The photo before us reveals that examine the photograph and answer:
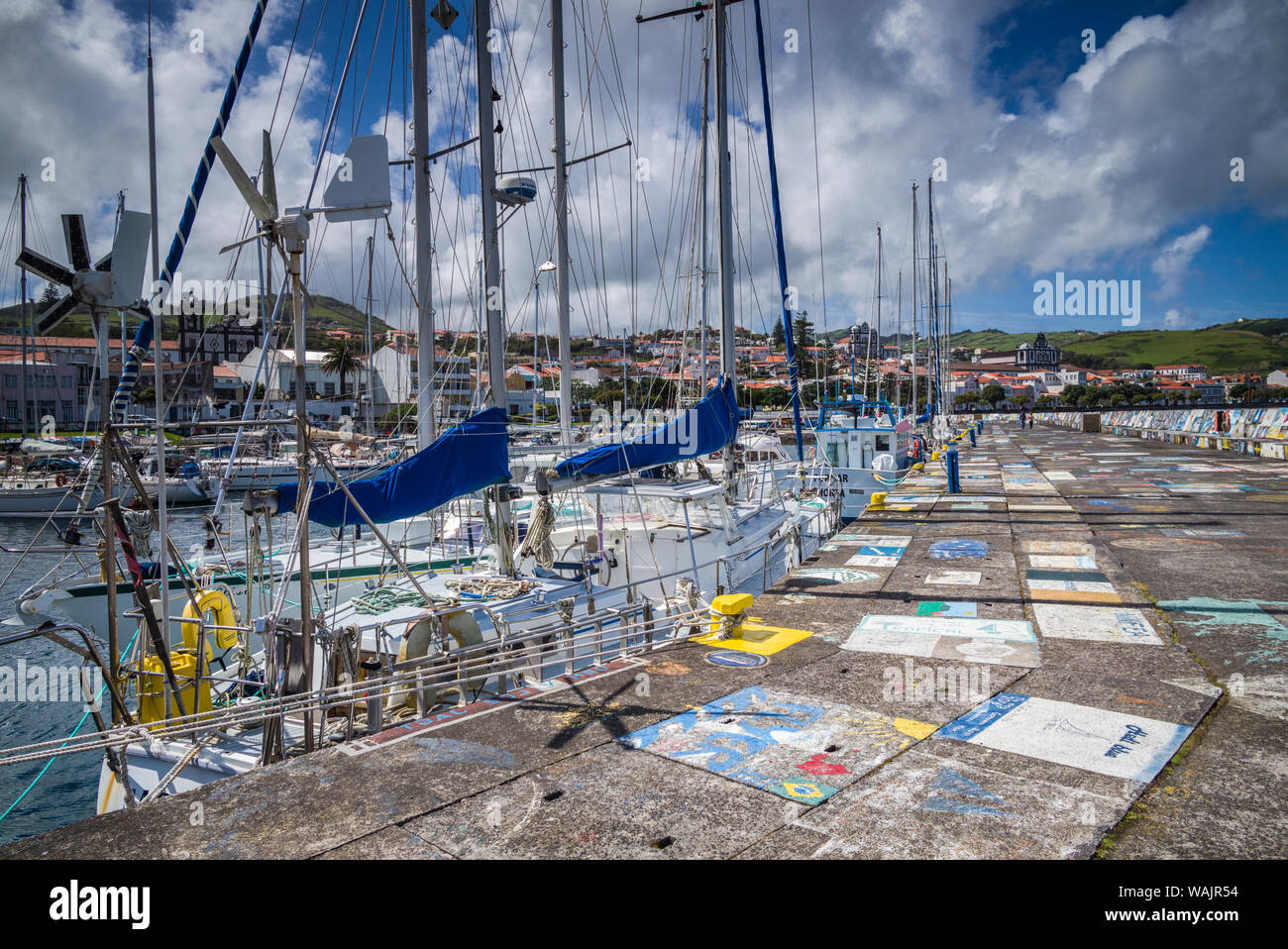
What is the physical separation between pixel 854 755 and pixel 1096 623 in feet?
15.6

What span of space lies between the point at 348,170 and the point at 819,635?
650 cm

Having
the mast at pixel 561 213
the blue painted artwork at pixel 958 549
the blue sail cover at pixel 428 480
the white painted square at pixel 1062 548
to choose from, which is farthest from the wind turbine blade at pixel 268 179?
the white painted square at pixel 1062 548

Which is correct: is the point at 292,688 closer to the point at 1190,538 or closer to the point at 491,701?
the point at 491,701

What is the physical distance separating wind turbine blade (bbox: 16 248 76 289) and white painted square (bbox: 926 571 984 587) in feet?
33.8

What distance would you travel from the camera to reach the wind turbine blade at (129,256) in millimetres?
5941

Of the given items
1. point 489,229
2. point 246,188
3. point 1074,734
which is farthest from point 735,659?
point 489,229

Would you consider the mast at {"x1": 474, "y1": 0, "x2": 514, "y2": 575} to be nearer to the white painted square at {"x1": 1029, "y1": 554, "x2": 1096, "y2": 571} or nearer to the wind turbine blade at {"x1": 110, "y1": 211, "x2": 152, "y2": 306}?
the wind turbine blade at {"x1": 110, "y1": 211, "x2": 152, "y2": 306}

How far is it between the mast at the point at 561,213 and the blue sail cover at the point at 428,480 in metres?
4.22
